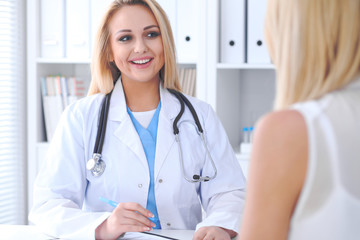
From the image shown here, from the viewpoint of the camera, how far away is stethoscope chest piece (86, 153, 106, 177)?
1.50 metres

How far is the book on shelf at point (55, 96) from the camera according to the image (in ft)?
8.70

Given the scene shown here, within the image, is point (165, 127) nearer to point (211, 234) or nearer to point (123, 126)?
point (123, 126)

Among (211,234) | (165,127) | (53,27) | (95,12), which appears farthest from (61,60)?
(211,234)

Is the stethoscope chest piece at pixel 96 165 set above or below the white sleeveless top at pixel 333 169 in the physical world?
below

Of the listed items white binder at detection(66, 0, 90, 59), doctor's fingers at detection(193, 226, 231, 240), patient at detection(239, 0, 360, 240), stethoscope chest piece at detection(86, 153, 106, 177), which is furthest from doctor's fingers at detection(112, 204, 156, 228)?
white binder at detection(66, 0, 90, 59)

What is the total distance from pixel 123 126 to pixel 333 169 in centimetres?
106

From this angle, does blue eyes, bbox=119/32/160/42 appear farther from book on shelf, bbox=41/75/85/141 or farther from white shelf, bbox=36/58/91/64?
book on shelf, bbox=41/75/85/141

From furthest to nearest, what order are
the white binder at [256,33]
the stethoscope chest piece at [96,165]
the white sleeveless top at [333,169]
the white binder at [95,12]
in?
1. the white binder at [95,12]
2. the white binder at [256,33]
3. the stethoscope chest piece at [96,165]
4. the white sleeveless top at [333,169]

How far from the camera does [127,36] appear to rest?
5.39ft

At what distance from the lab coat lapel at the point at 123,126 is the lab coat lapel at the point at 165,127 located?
0.16 feet

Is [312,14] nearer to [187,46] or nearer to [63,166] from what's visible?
[63,166]

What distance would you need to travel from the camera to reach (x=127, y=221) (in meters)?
1.30

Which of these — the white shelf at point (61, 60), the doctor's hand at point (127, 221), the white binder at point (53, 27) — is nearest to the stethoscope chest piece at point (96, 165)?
the doctor's hand at point (127, 221)

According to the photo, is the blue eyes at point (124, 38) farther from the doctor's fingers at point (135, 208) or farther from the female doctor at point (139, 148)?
the doctor's fingers at point (135, 208)
